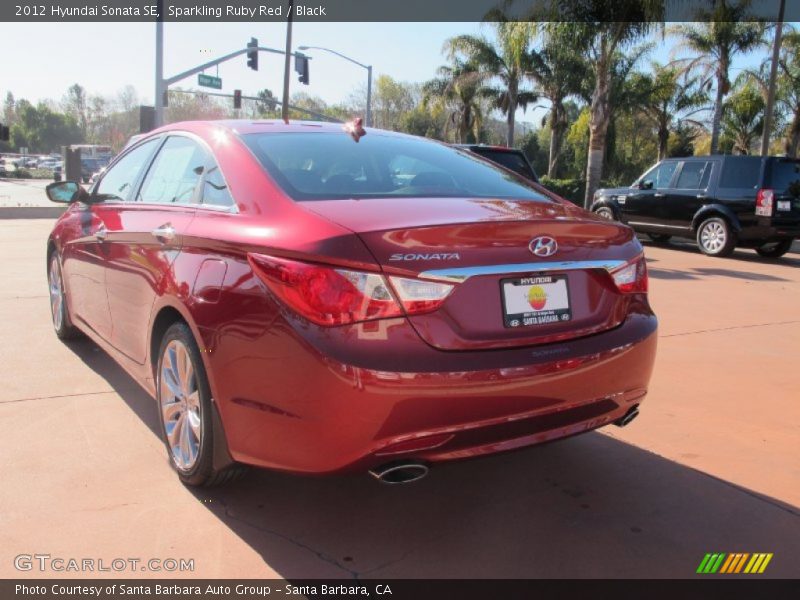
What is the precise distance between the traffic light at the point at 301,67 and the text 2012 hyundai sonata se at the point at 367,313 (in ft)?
87.4

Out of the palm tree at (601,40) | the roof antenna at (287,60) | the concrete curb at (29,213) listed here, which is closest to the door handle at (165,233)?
the concrete curb at (29,213)

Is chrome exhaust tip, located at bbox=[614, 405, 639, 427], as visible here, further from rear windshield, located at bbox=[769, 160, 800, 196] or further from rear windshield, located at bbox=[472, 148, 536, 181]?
rear windshield, located at bbox=[769, 160, 800, 196]

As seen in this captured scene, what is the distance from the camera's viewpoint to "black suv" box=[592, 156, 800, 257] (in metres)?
12.3

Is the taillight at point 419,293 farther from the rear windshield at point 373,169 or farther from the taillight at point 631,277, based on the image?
the taillight at point 631,277

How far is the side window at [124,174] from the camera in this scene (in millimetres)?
4152

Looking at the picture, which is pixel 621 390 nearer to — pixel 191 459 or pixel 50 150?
pixel 191 459

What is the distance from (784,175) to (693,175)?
1.69 metres

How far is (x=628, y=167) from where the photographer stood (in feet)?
151

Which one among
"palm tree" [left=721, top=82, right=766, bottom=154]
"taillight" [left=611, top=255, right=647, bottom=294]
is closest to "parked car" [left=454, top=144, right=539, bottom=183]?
"taillight" [left=611, top=255, right=647, bottom=294]

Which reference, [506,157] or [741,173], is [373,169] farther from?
[741,173]

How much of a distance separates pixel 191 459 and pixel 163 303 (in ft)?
2.27

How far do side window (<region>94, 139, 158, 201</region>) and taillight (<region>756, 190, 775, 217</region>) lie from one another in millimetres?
11113

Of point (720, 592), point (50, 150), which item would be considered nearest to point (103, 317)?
point (720, 592)

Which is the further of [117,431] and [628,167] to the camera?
[628,167]
